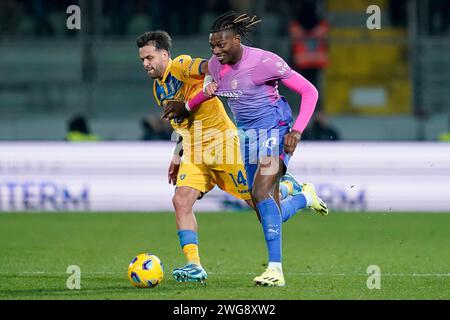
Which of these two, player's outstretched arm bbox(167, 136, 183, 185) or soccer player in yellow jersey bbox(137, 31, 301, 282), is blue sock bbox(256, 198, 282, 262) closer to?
soccer player in yellow jersey bbox(137, 31, 301, 282)

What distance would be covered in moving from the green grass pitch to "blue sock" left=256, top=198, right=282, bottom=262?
31 centimetres

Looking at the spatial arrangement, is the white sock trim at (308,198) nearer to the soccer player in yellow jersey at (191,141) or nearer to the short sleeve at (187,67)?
the soccer player in yellow jersey at (191,141)

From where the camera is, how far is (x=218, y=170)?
9.36 meters

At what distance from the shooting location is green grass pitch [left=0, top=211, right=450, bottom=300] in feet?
26.7

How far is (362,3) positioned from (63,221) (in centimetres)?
936

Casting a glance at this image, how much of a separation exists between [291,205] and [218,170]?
72 cm

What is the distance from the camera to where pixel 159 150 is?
1652cm

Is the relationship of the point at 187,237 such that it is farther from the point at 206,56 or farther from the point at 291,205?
the point at 206,56

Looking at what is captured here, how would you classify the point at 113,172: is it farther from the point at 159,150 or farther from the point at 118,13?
the point at 118,13

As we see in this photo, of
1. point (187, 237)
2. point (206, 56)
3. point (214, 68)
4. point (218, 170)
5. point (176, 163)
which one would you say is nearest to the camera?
point (214, 68)

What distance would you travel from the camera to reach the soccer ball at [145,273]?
8.30 metres

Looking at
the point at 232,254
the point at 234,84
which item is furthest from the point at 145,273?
the point at 232,254
